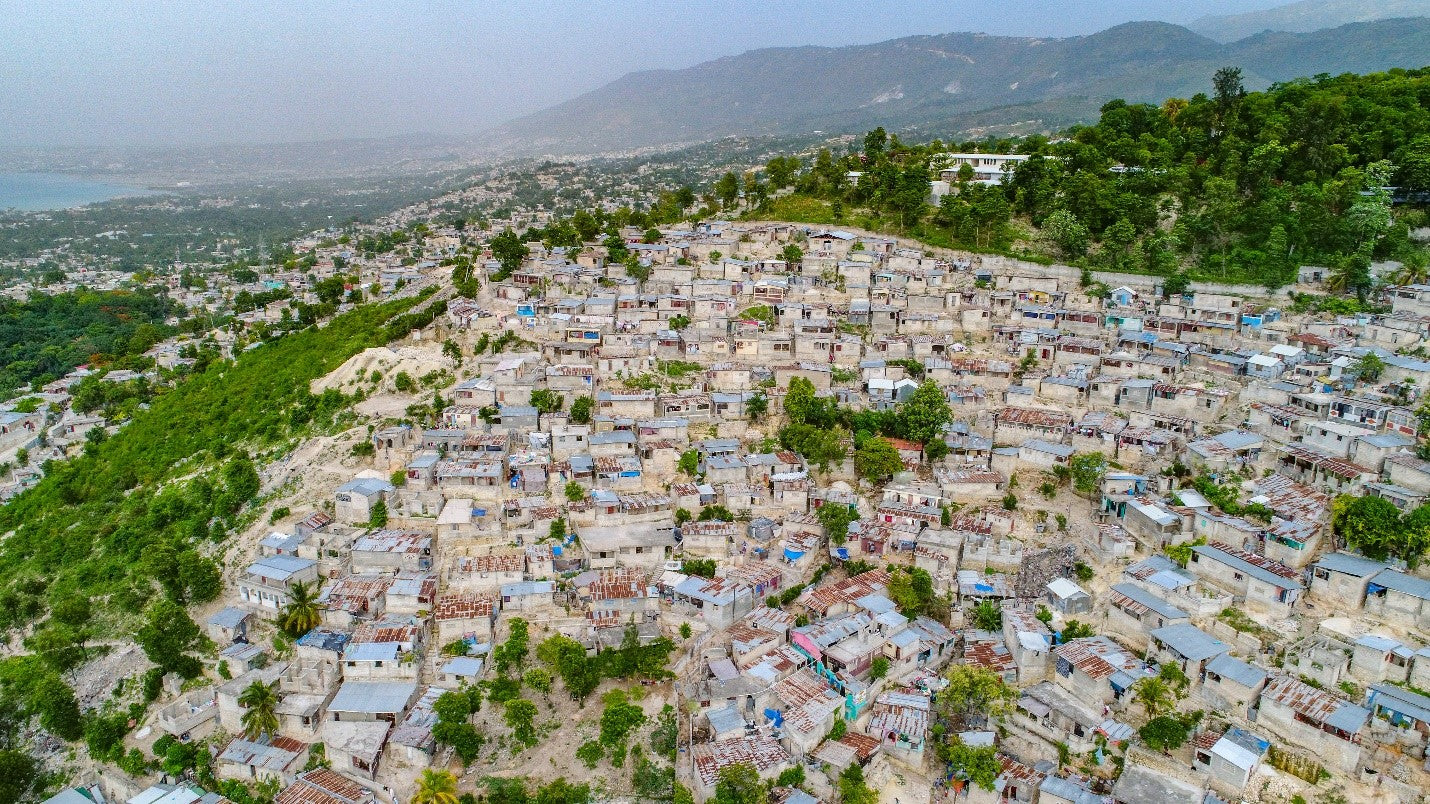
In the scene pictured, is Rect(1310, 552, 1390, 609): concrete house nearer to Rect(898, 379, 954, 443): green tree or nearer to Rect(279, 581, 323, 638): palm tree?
Rect(898, 379, 954, 443): green tree

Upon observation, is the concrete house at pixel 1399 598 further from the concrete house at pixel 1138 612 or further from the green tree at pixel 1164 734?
the green tree at pixel 1164 734

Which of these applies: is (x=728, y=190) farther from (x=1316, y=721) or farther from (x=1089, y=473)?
(x=1316, y=721)

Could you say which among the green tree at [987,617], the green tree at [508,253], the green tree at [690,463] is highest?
the green tree at [508,253]

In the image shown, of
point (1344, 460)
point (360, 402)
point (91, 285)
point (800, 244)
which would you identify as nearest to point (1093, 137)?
point (800, 244)

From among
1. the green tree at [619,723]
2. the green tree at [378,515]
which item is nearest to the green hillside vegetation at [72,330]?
the green tree at [378,515]

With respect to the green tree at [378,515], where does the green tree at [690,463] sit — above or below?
above
